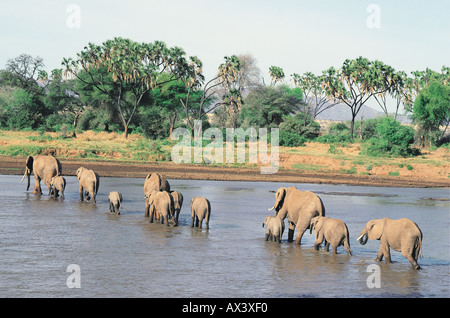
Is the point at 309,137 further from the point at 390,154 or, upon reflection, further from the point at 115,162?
the point at 115,162

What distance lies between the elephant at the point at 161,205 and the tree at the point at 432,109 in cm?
5747

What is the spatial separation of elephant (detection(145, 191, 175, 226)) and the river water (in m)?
0.37

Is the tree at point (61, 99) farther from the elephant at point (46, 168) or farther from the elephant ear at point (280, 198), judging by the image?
the elephant ear at point (280, 198)

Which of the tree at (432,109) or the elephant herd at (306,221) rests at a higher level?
the tree at (432,109)

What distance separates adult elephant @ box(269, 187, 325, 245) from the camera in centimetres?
1468

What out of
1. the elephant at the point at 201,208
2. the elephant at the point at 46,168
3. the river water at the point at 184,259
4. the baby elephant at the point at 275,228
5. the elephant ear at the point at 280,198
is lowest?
the river water at the point at 184,259

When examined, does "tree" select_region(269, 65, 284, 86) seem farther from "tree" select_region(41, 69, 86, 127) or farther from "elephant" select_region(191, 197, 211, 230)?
"elephant" select_region(191, 197, 211, 230)

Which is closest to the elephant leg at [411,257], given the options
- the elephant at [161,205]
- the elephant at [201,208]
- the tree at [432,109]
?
the elephant at [201,208]

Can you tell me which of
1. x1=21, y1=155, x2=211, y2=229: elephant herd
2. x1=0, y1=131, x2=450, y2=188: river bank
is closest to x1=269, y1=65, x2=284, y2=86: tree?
x1=0, y1=131, x2=450, y2=188: river bank

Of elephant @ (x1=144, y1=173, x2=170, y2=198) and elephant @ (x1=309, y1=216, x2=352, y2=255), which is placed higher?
elephant @ (x1=144, y1=173, x2=170, y2=198)

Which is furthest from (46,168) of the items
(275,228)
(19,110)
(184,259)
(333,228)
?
(19,110)

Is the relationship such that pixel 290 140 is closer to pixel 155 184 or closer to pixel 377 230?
pixel 155 184

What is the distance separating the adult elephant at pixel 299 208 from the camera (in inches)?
578
